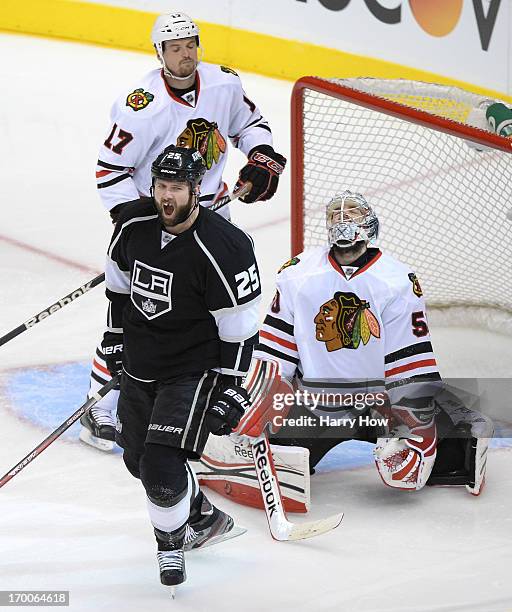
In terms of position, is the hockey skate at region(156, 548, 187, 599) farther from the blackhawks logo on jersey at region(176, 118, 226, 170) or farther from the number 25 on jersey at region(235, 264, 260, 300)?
the blackhawks logo on jersey at region(176, 118, 226, 170)

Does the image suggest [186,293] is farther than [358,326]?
No

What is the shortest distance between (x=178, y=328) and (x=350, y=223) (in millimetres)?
703

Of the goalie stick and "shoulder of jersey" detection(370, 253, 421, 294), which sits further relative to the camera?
the goalie stick

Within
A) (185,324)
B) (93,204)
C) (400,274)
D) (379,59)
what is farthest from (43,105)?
(185,324)

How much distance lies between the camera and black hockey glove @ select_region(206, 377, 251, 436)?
2.80m

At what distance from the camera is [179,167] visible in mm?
2744

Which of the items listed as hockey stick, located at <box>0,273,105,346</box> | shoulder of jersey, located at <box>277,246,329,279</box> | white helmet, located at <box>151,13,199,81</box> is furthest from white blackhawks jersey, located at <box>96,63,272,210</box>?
shoulder of jersey, located at <box>277,246,329,279</box>

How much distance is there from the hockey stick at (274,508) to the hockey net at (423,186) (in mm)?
1026

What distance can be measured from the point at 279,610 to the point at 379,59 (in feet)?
14.4

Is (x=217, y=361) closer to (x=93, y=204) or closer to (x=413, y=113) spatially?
(x=413, y=113)

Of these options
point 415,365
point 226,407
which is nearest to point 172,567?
point 226,407

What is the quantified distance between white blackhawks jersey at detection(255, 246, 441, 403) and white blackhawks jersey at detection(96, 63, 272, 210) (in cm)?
56

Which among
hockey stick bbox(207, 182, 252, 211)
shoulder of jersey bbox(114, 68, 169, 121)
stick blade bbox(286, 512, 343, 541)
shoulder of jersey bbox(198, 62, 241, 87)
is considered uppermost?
shoulder of jersey bbox(198, 62, 241, 87)

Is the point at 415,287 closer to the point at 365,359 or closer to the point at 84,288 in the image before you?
the point at 365,359
